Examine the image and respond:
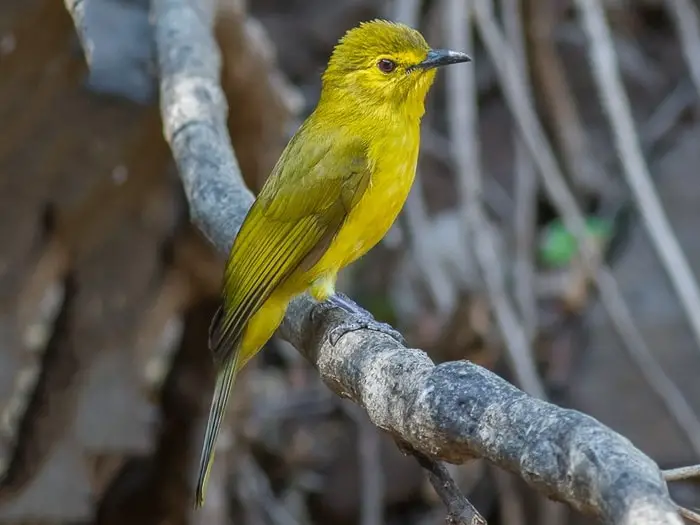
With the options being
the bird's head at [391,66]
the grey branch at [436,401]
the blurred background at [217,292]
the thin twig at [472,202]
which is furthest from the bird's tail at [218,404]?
the thin twig at [472,202]

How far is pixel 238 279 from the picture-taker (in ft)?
8.98

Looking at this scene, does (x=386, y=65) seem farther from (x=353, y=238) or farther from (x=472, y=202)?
(x=472, y=202)

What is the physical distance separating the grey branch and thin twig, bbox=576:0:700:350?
1.25 meters

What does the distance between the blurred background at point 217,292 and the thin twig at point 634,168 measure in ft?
0.06

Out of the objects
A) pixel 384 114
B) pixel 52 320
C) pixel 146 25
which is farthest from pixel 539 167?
pixel 52 320

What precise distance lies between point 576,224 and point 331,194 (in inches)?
55.8

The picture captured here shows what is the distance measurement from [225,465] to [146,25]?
164 cm

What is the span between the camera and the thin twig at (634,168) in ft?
11.2

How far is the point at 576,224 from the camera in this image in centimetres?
400

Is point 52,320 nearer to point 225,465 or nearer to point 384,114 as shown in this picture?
point 225,465

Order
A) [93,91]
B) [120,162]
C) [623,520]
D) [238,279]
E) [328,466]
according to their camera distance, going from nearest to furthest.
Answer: [623,520] → [238,279] → [93,91] → [120,162] → [328,466]

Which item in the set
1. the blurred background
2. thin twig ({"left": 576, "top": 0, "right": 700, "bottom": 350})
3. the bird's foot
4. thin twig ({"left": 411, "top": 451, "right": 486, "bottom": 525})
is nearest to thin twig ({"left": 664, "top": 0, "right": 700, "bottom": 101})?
the blurred background

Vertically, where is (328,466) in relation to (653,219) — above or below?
below

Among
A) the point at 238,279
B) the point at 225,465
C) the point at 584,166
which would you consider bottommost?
the point at 225,465
